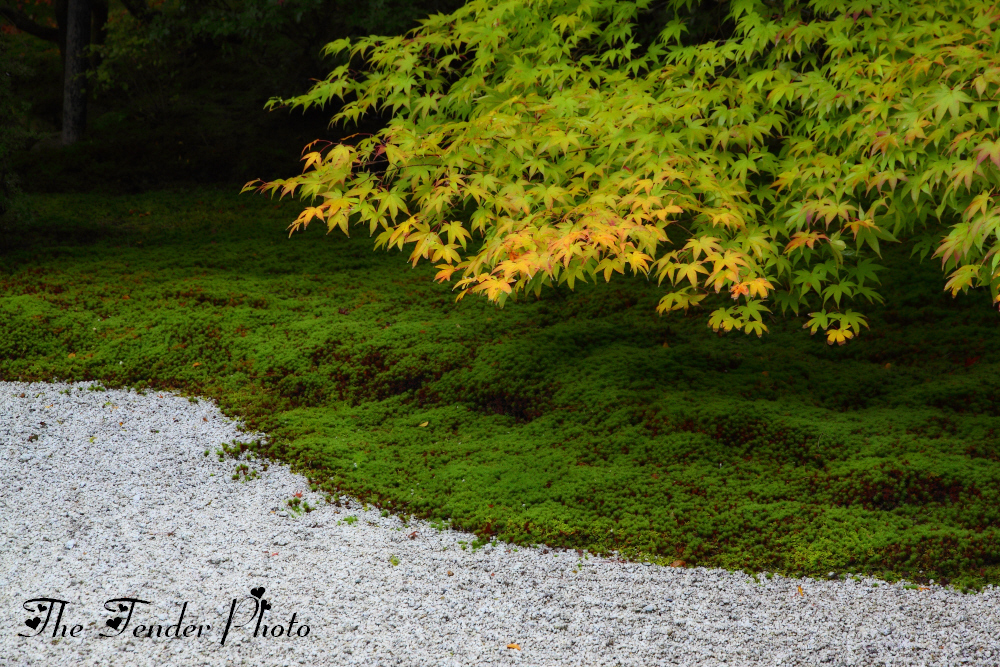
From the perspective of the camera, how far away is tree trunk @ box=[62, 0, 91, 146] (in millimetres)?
10172

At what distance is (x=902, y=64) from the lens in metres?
3.59

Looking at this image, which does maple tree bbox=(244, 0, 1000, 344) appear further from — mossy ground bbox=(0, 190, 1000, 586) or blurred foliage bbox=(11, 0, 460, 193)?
blurred foliage bbox=(11, 0, 460, 193)

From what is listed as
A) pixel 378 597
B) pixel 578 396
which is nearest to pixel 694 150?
pixel 578 396

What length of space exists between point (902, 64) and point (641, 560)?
2529mm

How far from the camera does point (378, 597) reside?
3.13 meters

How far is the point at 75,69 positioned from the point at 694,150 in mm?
9566

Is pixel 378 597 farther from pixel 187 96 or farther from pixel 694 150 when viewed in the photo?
pixel 187 96

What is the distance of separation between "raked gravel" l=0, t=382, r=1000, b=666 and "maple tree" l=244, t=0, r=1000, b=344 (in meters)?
1.22

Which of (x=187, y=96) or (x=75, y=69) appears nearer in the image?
(x=75, y=69)

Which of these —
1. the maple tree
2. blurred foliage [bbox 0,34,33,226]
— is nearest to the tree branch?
blurred foliage [bbox 0,34,33,226]

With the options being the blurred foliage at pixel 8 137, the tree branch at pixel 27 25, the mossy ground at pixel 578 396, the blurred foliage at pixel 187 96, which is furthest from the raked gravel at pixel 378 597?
the tree branch at pixel 27 25

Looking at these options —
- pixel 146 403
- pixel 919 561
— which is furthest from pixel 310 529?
pixel 919 561

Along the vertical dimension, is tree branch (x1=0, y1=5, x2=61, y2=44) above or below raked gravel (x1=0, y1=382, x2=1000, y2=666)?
above

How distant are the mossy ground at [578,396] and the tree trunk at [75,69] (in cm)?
392
